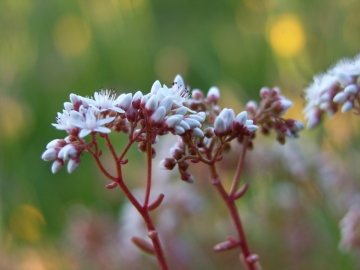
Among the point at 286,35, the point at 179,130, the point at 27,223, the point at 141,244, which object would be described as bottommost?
the point at 141,244

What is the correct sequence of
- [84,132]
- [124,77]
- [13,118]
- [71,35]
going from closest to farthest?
[84,132] → [13,118] → [124,77] → [71,35]

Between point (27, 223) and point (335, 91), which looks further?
point (27, 223)

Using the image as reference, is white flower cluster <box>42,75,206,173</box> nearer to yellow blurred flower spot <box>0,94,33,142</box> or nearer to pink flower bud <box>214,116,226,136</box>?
pink flower bud <box>214,116,226,136</box>

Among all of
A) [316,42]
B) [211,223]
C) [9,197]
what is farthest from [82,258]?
[316,42]

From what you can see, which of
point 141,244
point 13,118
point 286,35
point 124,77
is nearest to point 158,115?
point 141,244

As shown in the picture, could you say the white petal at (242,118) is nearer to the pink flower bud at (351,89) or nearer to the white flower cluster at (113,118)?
the white flower cluster at (113,118)

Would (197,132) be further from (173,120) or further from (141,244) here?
(141,244)
